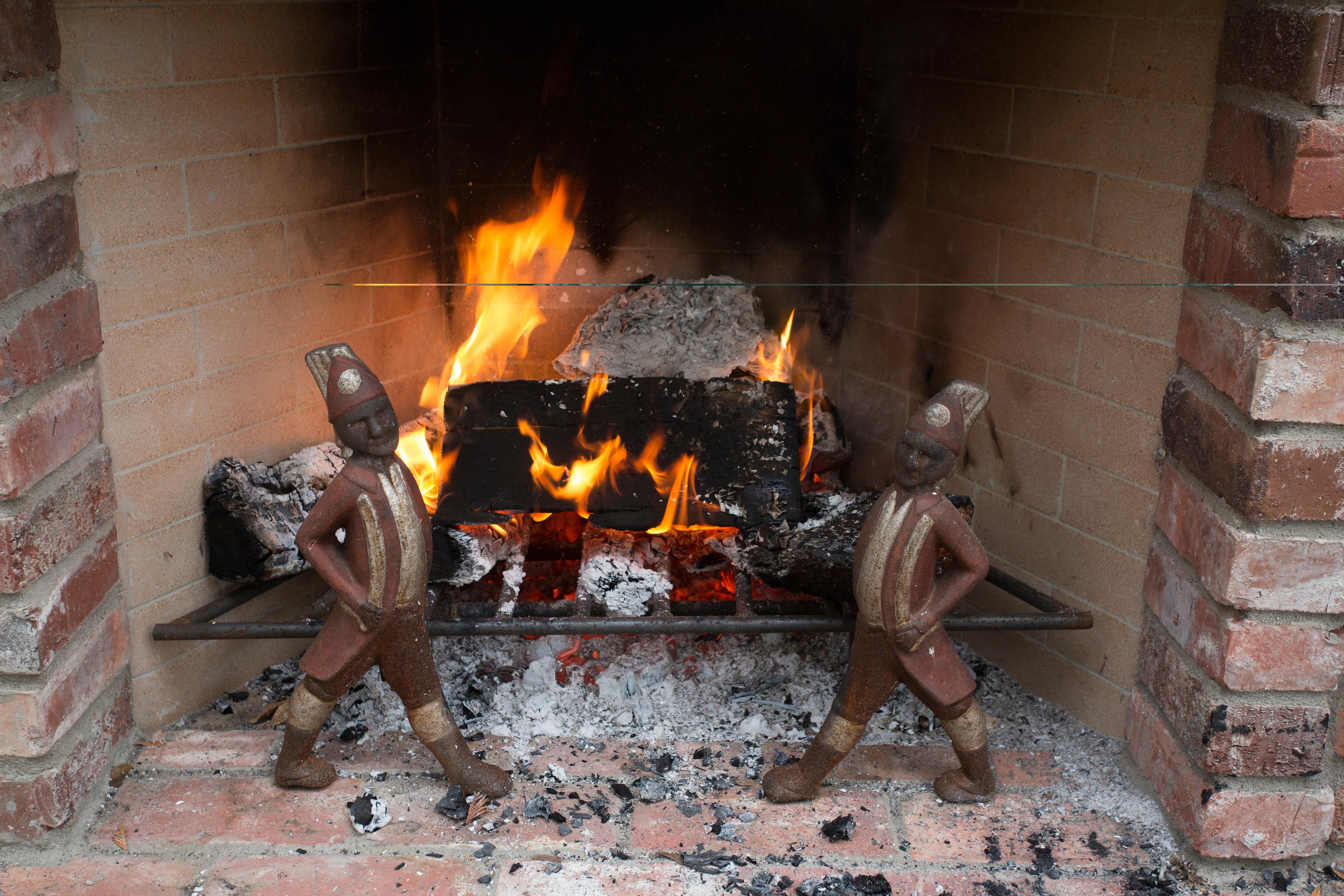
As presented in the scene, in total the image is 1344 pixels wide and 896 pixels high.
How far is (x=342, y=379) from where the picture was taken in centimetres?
203

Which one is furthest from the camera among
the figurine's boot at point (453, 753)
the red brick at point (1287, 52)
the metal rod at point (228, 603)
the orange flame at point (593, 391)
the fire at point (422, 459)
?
the fire at point (422, 459)

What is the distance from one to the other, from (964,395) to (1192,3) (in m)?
0.84

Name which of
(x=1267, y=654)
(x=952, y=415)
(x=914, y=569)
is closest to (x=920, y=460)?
(x=952, y=415)

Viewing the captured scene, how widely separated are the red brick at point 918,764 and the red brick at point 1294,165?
1.16m

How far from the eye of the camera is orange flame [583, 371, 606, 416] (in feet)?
9.15

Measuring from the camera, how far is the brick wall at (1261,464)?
6.13 feet

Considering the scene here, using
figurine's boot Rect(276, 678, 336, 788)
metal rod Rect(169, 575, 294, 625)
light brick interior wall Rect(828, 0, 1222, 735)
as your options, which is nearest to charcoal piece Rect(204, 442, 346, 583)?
metal rod Rect(169, 575, 294, 625)

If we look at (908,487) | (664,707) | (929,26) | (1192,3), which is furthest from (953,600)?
(929,26)

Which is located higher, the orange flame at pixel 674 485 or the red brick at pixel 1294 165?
the red brick at pixel 1294 165

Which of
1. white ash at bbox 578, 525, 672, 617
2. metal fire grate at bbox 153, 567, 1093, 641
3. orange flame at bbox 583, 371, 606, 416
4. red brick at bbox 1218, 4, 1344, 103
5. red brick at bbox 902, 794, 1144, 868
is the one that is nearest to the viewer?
red brick at bbox 1218, 4, 1344, 103

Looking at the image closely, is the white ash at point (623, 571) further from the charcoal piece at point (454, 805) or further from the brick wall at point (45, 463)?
the brick wall at point (45, 463)

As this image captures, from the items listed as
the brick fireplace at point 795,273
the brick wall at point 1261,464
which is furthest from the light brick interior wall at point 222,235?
the brick wall at point 1261,464

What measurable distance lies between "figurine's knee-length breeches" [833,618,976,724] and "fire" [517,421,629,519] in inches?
31.1

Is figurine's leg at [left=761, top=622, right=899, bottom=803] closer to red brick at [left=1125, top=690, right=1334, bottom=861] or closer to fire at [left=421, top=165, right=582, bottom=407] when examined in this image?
red brick at [left=1125, top=690, right=1334, bottom=861]
